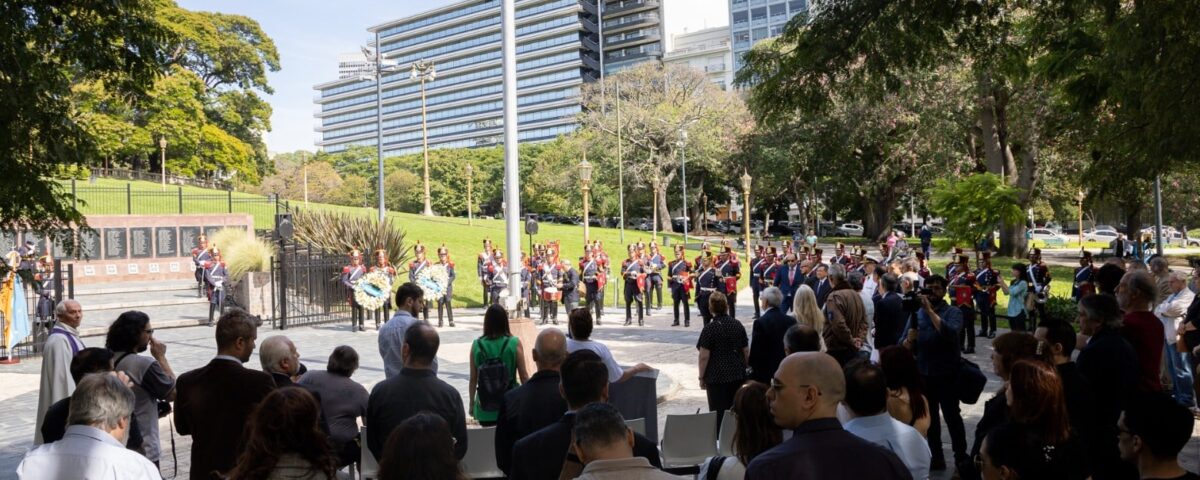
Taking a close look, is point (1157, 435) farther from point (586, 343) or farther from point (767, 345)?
point (767, 345)

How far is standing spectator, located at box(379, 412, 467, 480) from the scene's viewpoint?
3178 millimetres

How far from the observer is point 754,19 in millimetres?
122750

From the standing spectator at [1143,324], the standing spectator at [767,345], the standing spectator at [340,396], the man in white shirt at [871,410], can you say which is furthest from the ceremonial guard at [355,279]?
the man in white shirt at [871,410]

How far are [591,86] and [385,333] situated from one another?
212 feet

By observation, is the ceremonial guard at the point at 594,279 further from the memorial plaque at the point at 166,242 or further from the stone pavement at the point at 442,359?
Result: the memorial plaque at the point at 166,242

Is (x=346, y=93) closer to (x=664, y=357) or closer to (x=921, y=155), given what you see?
(x=921, y=155)

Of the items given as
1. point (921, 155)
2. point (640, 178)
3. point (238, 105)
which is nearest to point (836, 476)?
point (921, 155)

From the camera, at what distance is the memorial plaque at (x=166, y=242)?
31703 millimetres

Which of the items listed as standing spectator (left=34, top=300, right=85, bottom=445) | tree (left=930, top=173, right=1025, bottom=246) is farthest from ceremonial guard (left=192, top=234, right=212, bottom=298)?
tree (left=930, top=173, right=1025, bottom=246)

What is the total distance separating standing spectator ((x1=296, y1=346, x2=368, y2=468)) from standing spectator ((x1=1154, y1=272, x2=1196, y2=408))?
8.80 metres

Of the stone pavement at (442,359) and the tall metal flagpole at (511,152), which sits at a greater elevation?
the tall metal flagpole at (511,152)

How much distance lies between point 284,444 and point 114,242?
104ft

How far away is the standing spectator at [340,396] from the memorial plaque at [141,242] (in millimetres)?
29608

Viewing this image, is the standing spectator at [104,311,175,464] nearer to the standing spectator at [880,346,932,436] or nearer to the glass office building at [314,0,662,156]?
the standing spectator at [880,346,932,436]
